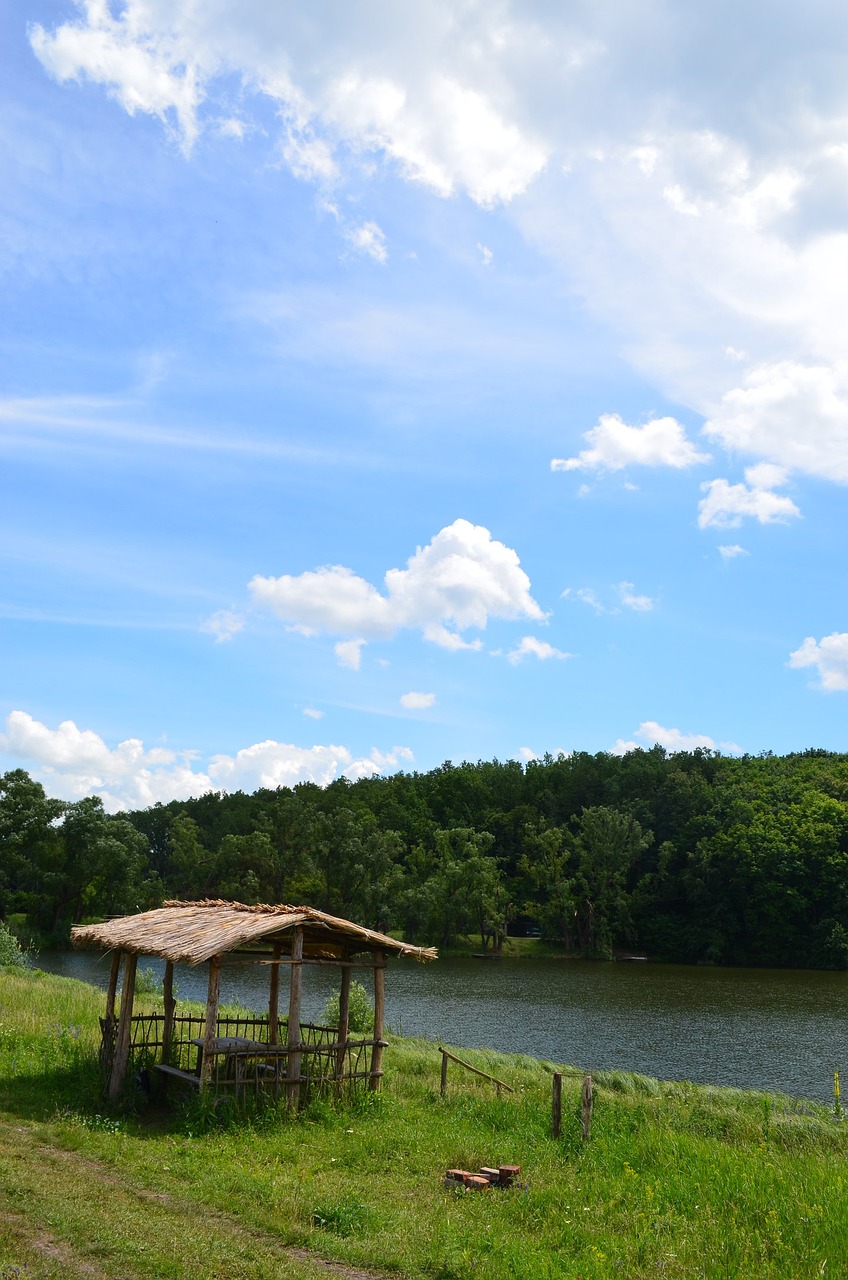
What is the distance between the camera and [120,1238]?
8.98 metres

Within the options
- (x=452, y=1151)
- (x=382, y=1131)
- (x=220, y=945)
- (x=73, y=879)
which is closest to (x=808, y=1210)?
(x=452, y=1151)

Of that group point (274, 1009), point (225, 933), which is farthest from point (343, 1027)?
point (225, 933)

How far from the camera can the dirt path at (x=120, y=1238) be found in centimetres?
827

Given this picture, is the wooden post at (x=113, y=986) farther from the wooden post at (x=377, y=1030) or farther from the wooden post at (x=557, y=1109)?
the wooden post at (x=557, y=1109)

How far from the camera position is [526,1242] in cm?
984

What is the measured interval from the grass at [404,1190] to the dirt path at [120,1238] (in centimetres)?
3

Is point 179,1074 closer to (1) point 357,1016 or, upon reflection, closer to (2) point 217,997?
(2) point 217,997

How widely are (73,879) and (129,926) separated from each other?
186ft

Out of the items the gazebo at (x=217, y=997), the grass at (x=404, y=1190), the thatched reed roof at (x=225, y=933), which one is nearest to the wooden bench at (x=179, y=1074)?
the gazebo at (x=217, y=997)

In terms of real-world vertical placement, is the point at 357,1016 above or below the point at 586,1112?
below

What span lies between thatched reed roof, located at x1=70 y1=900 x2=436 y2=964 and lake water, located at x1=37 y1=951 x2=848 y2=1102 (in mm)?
2803

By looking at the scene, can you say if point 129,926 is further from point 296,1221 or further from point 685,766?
point 685,766

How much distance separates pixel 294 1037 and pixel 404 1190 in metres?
4.45

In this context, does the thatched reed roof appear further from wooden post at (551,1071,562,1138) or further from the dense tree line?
the dense tree line
